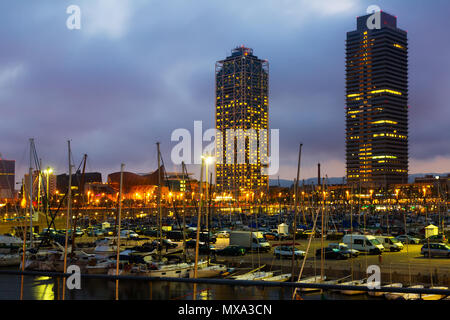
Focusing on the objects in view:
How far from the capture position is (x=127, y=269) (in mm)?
29438

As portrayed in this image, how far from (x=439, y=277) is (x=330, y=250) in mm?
10208

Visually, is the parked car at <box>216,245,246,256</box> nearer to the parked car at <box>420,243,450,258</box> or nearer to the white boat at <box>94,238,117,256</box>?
the white boat at <box>94,238,117,256</box>

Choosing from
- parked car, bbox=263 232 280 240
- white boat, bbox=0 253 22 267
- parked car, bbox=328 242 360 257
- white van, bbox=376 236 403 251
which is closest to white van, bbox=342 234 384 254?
parked car, bbox=328 242 360 257

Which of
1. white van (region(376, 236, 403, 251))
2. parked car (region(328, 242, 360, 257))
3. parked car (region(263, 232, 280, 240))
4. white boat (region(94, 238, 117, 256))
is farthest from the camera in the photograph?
parked car (region(263, 232, 280, 240))

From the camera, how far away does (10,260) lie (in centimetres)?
3781

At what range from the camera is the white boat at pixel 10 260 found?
37438mm

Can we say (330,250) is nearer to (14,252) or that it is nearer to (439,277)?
(439,277)

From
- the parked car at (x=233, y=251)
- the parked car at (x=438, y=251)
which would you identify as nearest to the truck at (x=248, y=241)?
the parked car at (x=233, y=251)

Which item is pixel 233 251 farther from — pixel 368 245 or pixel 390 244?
pixel 390 244

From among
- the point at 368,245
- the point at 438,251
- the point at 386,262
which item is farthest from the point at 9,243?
the point at 438,251

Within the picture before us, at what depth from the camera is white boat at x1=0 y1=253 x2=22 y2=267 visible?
3744cm

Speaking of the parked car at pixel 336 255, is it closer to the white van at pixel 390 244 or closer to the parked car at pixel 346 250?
the parked car at pixel 346 250
